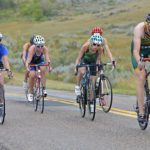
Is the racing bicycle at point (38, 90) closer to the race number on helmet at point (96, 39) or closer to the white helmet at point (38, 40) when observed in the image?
the white helmet at point (38, 40)

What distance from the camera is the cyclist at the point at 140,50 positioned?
7.30 metres

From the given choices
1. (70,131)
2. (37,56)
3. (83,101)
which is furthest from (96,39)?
(37,56)

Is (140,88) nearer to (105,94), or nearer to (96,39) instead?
(96,39)

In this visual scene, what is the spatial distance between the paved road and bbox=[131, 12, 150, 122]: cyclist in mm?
590

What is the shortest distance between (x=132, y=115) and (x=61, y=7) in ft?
454

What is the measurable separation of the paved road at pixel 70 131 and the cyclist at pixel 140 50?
0.59 m

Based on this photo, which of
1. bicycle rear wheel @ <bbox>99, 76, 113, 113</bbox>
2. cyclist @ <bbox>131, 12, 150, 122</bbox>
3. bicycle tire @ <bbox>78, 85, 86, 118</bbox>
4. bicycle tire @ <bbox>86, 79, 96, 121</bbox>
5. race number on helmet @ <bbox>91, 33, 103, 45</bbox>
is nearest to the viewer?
cyclist @ <bbox>131, 12, 150, 122</bbox>

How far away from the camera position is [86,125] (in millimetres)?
8688

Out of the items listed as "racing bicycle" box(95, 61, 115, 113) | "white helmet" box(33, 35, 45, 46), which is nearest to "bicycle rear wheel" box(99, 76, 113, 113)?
"racing bicycle" box(95, 61, 115, 113)

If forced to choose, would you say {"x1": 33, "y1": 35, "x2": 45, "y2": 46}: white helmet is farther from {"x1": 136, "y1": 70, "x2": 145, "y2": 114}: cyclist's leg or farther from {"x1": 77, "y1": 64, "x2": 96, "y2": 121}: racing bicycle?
{"x1": 136, "y1": 70, "x2": 145, "y2": 114}: cyclist's leg

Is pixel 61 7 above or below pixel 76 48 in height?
above

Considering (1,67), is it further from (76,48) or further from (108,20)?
(108,20)

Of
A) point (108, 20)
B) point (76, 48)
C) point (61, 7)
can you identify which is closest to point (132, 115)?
point (76, 48)

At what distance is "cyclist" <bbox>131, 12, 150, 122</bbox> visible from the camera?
24.0 ft
